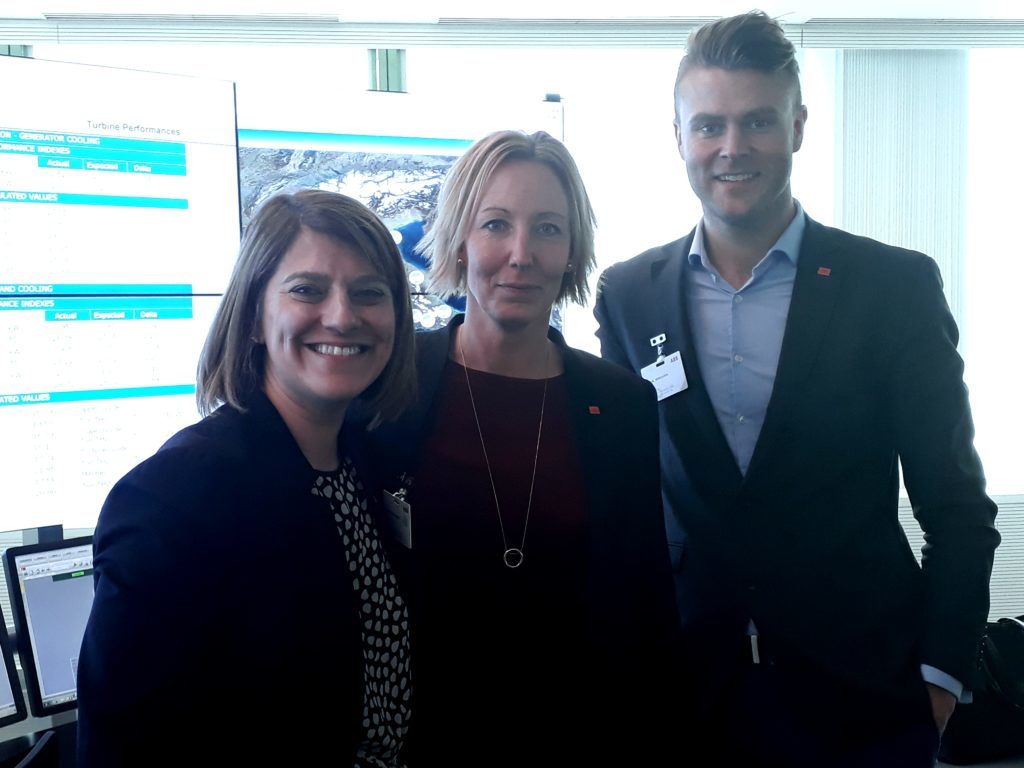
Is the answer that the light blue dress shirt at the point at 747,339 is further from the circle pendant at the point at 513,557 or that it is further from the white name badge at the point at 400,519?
the white name badge at the point at 400,519

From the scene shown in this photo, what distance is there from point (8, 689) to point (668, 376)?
1.73 metres

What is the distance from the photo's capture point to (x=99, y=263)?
2.37 metres

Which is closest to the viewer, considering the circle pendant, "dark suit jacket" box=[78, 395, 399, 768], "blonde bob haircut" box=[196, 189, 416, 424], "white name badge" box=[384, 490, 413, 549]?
"dark suit jacket" box=[78, 395, 399, 768]

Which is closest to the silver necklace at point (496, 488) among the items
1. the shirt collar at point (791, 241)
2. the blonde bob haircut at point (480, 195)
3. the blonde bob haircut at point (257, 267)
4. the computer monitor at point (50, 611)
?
the blonde bob haircut at point (480, 195)

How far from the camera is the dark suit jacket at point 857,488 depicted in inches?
70.4

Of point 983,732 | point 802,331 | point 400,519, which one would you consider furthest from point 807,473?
point 983,732

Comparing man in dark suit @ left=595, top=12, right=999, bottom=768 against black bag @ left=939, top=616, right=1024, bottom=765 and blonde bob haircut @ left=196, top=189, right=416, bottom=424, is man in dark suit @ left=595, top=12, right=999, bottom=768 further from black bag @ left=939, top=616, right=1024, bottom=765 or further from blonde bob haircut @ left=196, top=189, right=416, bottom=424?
black bag @ left=939, top=616, right=1024, bottom=765

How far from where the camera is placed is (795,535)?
1822 millimetres

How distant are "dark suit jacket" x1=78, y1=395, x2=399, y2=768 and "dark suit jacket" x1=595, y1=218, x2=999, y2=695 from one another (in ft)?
2.83

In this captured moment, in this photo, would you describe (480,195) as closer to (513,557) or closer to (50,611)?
(513,557)

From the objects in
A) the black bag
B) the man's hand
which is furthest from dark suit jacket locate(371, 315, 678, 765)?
the black bag

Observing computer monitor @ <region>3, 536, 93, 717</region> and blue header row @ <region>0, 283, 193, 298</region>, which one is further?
blue header row @ <region>0, 283, 193, 298</region>

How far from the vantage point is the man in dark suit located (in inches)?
70.6

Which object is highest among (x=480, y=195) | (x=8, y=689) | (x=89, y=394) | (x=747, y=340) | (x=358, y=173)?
(x=358, y=173)
